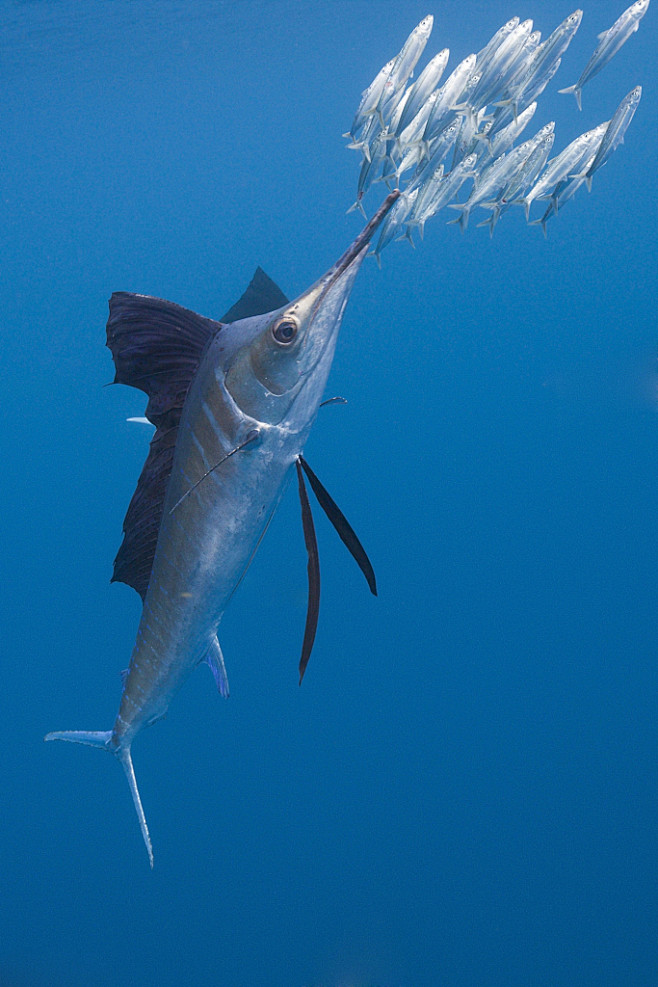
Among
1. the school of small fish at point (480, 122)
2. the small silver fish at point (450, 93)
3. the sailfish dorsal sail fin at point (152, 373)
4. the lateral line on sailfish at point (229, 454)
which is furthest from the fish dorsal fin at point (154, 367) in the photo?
the small silver fish at point (450, 93)

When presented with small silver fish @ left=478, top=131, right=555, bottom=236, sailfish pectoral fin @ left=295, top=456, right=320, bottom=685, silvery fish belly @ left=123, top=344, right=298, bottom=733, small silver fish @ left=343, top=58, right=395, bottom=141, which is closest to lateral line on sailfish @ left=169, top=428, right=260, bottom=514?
silvery fish belly @ left=123, top=344, right=298, bottom=733

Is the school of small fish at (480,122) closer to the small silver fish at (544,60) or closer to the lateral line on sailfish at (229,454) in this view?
the small silver fish at (544,60)

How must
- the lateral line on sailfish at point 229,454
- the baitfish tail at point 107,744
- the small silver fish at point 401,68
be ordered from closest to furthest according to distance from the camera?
the lateral line on sailfish at point 229,454 → the baitfish tail at point 107,744 → the small silver fish at point 401,68

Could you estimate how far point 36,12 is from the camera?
8797 millimetres

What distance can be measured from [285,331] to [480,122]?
291 cm

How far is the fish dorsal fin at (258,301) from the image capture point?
3.75 metres

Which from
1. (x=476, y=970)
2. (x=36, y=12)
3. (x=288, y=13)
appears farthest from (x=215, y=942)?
(x=288, y=13)

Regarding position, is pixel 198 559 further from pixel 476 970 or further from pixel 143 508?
pixel 476 970

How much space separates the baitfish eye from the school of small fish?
5.82ft

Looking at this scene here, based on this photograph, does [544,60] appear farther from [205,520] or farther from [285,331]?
[205,520]

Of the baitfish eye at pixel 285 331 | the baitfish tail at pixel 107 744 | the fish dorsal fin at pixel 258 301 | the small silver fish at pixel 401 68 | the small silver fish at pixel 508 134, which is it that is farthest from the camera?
the fish dorsal fin at pixel 258 301

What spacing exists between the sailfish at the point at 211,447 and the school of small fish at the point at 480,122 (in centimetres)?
165

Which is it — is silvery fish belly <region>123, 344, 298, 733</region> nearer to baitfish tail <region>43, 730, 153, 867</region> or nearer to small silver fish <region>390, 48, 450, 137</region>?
baitfish tail <region>43, 730, 153, 867</region>

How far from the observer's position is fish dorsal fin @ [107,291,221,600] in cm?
141
